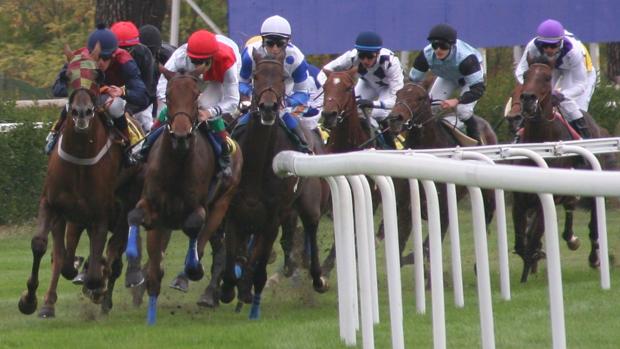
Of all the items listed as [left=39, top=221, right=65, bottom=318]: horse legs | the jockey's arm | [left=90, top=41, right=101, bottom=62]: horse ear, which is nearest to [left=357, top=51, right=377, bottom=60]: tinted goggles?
the jockey's arm

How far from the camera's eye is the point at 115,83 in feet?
33.9

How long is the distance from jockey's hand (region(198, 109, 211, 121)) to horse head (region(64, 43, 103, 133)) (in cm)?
63

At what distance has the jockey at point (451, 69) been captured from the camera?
11.8 metres

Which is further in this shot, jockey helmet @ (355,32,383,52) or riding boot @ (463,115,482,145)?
riding boot @ (463,115,482,145)

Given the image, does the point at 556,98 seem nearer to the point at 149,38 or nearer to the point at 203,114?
the point at 149,38

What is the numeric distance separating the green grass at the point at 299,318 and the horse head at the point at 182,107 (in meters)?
1.11

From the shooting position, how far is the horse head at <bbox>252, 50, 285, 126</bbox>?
30.5ft

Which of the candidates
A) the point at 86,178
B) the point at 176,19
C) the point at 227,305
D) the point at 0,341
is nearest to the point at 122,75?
the point at 86,178

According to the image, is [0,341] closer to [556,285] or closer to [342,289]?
[342,289]

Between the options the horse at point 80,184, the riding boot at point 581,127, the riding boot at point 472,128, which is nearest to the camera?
the horse at point 80,184

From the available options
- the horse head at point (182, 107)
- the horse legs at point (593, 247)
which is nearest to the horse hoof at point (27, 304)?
the horse head at point (182, 107)

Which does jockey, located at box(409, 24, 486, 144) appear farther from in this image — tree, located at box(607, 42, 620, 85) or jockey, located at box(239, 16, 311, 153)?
tree, located at box(607, 42, 620, 85)

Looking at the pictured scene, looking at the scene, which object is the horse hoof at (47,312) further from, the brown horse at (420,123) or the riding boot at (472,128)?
the riding boot at (472,128)

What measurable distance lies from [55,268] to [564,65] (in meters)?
4.89
